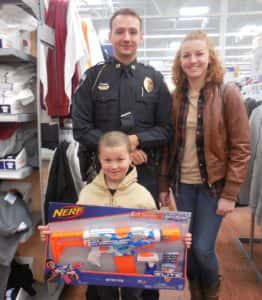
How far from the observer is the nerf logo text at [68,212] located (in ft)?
4.00

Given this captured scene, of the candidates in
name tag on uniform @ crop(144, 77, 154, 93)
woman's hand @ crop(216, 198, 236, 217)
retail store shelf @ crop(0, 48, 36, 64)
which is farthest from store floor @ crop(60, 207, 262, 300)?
retail store shelf @ crop(0, 48, 36, 64)

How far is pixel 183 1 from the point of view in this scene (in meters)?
6.67

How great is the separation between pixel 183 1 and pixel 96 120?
19.9ft

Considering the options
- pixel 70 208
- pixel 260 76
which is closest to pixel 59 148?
pixel 70 208

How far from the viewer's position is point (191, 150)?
5.21 feet

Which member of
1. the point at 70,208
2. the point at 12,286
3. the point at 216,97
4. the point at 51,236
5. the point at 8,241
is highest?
the point at 216,97

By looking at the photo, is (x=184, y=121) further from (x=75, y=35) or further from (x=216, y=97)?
(x=75, y=35)

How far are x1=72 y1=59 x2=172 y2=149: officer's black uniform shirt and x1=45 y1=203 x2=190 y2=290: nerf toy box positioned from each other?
1.27 feet

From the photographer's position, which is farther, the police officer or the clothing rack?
the clothing rack

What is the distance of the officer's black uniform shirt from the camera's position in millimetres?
1505

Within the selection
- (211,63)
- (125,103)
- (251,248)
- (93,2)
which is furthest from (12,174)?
(93,2)

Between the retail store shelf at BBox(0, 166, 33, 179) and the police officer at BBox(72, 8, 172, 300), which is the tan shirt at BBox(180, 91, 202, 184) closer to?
the police officer at BBox(72, 8, 172, 300)

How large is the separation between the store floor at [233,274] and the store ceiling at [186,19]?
4350 mm

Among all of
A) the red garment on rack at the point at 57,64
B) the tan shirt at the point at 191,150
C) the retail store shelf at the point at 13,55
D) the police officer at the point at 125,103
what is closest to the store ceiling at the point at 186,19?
the red garment on rack at the point at 57,64
